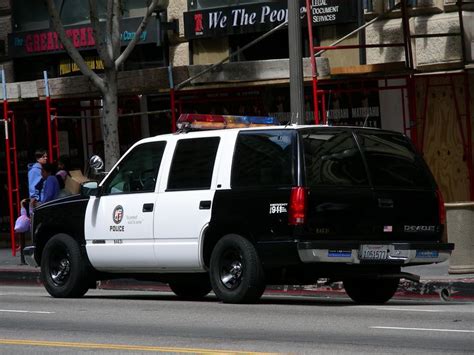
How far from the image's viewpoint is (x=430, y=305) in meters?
14.9

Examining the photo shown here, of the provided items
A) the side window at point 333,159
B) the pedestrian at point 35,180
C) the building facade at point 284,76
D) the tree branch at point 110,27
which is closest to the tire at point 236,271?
the side window at point 333,159

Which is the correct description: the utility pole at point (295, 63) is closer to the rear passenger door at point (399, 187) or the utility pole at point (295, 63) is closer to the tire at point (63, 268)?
the rear passenger door at point (399, 187)

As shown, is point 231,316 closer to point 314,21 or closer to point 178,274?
point 178,274

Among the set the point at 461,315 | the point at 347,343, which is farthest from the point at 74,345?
the point at 461,315

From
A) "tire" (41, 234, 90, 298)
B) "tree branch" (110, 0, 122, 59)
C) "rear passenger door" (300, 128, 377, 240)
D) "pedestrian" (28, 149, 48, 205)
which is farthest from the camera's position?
"pedestrian" (28, 149, 48, 205)

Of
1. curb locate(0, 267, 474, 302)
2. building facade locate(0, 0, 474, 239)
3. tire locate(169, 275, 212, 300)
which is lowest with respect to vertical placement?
curb locate(0, 267, 474, 302)

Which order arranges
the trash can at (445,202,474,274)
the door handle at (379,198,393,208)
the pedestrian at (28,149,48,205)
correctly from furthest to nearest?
the pedestrian at (28,149,48,205), the trash can at (445,202,474,274), the door handle at (379,198,393,208)

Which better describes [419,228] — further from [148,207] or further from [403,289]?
[148,207]

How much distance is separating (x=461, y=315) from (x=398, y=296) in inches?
152

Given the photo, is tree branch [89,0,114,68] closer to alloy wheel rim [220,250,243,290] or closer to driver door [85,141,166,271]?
driver door [85,141,166,271]

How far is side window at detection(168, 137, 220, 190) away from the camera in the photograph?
15.0 meters

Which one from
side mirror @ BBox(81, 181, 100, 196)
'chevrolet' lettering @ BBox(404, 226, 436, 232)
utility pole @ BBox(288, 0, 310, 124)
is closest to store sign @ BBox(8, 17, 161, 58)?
utility pole @ BBox(288, 0, 310, 124)

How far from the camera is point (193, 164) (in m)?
15.2

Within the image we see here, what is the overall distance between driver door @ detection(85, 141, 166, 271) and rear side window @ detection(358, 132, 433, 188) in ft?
8.08
